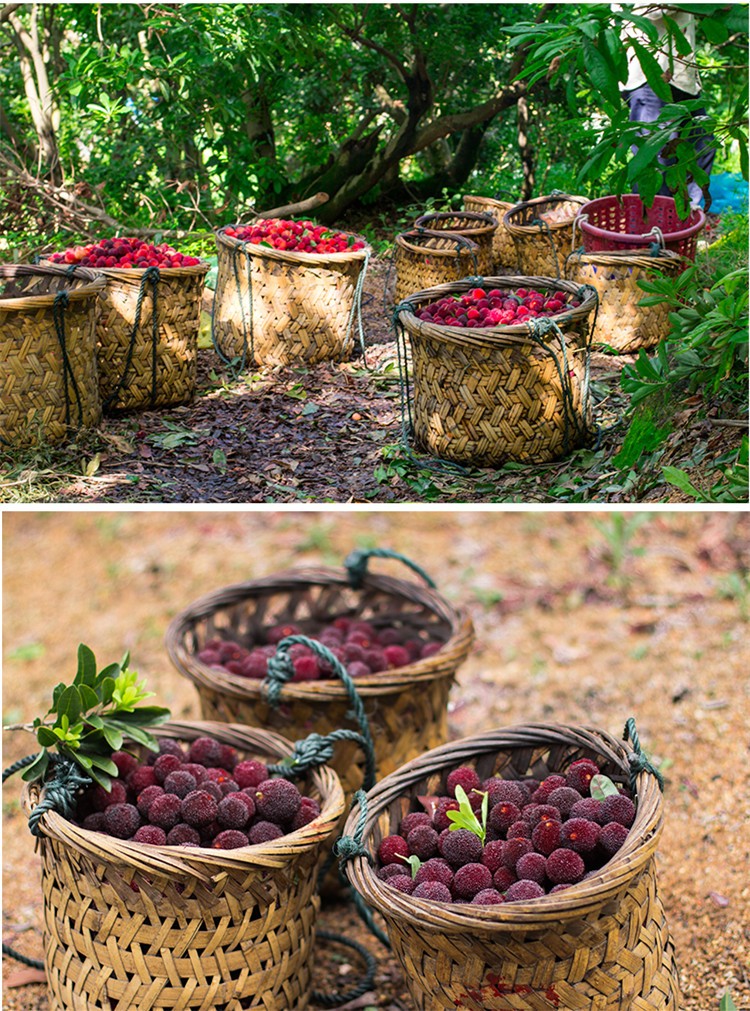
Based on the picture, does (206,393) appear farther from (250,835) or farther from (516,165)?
(250,835)

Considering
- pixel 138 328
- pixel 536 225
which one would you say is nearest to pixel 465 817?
pixel 138 328

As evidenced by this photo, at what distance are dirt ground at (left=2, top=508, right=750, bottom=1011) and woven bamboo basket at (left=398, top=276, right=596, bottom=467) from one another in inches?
16.3

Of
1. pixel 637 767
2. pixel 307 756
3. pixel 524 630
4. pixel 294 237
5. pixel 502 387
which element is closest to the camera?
pixel 637 767

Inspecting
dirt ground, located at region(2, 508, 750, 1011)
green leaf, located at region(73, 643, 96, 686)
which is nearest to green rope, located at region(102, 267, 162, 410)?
dirt ground, located at region(2, 508, 750, 1011)

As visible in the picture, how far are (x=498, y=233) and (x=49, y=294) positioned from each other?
2.52m

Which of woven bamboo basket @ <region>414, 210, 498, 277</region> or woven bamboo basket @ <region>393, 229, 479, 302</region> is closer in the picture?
woven bamboo basket @ <region>393, 229, 479, 302</region>

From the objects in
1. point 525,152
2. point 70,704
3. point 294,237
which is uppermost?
point 525,152

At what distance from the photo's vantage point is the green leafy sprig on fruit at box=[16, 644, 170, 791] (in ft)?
5.17

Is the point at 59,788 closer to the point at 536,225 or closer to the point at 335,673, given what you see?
the point at 335,673

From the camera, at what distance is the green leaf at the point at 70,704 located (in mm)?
1576

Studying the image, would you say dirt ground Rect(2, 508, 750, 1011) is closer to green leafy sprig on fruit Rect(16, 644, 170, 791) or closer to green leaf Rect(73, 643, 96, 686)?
green leafy sprig on fruit Rect(16, 644, 170, 791)

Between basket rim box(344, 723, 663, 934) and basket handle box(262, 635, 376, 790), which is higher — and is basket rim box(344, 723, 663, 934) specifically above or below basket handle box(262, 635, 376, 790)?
above

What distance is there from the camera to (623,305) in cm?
376

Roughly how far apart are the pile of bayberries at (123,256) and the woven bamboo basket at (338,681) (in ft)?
5.05
